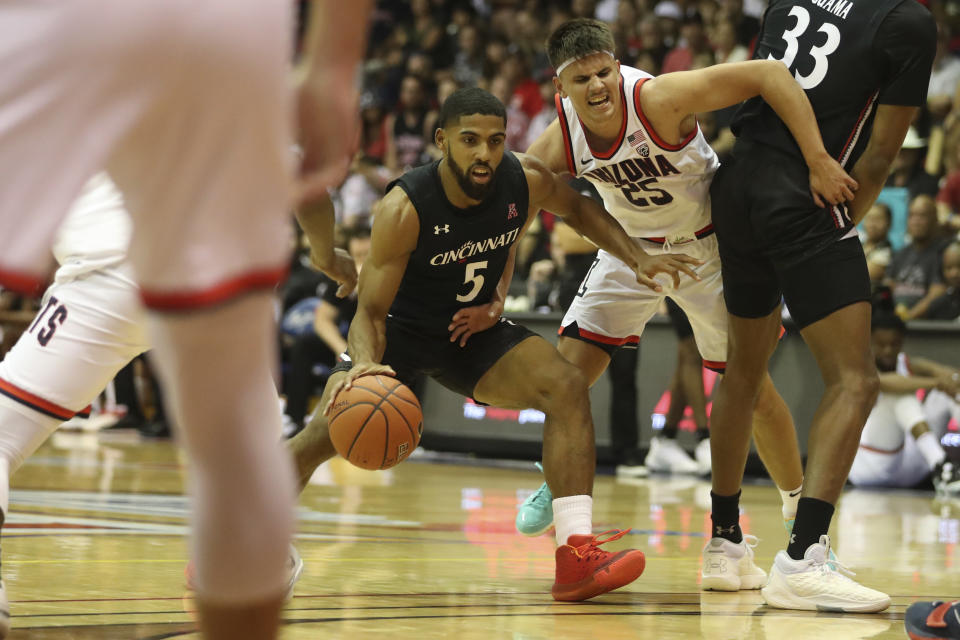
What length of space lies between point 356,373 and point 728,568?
5.14ft

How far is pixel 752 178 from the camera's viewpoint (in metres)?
4.35

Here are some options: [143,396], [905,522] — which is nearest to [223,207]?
[905,522]

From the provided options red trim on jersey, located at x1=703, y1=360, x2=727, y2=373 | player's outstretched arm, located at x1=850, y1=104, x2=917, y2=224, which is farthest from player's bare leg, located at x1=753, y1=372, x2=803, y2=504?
player's outstretched arm, located at x1=850, y1=104, x2=917, y2=224

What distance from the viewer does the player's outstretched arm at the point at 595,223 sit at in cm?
461

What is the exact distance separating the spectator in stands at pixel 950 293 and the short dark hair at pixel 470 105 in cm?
635

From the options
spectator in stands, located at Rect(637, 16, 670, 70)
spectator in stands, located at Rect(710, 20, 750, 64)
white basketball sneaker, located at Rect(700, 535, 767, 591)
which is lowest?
white basketball sneaker, located at Rect(700, 535, 767, 591)

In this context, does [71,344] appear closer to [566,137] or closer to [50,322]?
[50,322]

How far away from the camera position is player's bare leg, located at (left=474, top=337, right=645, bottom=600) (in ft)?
13.2

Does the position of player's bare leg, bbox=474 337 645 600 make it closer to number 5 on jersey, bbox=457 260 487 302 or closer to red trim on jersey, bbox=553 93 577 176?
number 5 on jersey, bbox=457 260 487 302

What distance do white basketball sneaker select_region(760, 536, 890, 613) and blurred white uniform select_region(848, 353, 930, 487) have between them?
217 inches

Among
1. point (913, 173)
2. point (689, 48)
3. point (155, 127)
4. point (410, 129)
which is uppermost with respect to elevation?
point (689, 48)

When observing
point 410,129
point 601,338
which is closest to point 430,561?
point 601,338

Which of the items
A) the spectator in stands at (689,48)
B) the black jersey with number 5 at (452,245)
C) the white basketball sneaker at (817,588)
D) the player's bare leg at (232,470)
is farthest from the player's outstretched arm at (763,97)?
the spectator in stands at (689,48)

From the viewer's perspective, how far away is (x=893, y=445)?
937 centimetres
